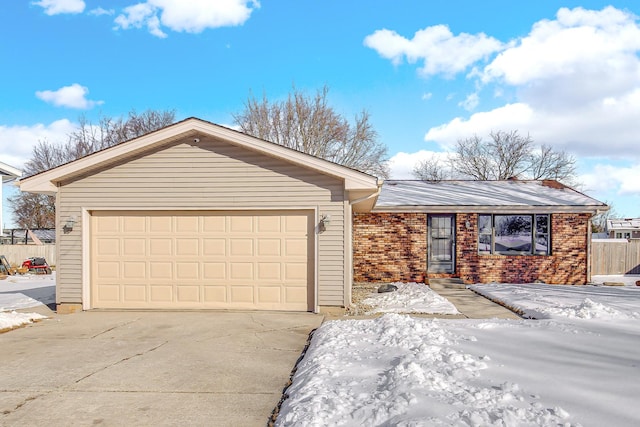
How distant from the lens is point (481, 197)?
49.1 ft

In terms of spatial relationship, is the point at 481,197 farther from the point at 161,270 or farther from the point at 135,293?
the point at 135,293

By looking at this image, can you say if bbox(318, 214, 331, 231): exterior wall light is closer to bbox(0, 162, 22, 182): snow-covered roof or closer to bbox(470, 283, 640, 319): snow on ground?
bbox(470, 283, 640, 319): snow on ground

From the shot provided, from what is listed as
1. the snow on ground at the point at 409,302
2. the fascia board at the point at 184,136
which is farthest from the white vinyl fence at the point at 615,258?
the fascia board at the point at 184,136

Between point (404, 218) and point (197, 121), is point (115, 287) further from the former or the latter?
point (404, 218)

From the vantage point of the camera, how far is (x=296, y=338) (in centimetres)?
677

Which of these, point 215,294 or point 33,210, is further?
point 33,210

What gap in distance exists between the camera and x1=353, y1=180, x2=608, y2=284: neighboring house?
45.8ft

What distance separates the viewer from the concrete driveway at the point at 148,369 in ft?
13.0

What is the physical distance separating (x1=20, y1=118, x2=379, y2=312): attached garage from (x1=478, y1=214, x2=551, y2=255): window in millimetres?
7044

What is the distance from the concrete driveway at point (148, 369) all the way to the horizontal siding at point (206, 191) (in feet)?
3.79

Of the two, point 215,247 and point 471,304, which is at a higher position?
point 215,247

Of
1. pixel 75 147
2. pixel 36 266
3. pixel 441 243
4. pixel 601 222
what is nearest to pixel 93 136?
pixel 75 147

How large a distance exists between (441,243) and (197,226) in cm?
828

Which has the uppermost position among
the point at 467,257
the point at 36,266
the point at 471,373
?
the point at 467,257
